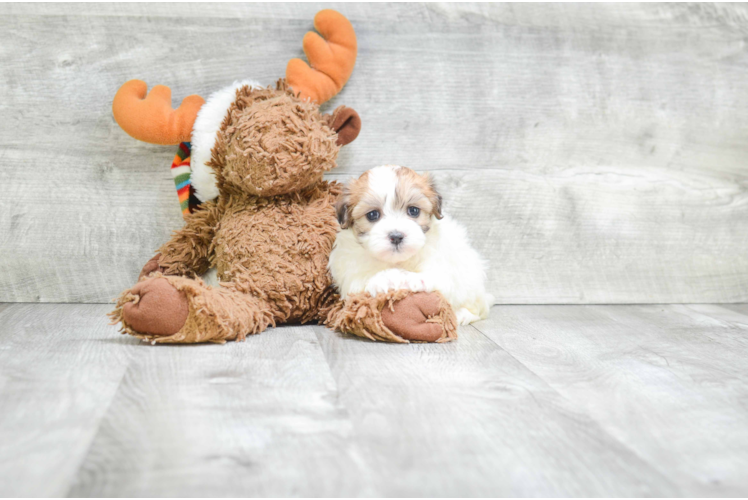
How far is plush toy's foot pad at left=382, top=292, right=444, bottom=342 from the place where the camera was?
1.24m

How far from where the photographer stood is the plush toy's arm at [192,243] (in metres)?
1.46

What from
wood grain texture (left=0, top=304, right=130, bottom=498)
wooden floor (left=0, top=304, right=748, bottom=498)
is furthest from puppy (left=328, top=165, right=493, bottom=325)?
wood grain texture (left=0, top=304, right=130, bottom=498)

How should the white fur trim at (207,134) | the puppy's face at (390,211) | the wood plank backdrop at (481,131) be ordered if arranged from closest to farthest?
the puppy's face at (390,211) < the white fur trim at (207,134) < the wood plank backdrop at (481,131)

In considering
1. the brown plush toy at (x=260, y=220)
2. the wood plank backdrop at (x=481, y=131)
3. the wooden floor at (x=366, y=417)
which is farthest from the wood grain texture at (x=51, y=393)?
the wood plank backdrop at (x=481, y=131)

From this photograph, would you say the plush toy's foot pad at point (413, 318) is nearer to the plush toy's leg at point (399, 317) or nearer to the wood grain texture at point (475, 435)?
the plush toy's leg at point (399, 317)

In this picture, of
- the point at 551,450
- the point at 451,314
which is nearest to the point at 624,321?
the point at 451,314

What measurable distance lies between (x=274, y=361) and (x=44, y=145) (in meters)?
0.97

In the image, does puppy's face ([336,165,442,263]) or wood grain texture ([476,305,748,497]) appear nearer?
wood grain texture ([476,305,748,497])

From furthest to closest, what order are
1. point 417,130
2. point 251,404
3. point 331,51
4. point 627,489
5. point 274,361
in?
point 417,130 → point 331,51 → point 274,361 → point 251,404 → point 627,489

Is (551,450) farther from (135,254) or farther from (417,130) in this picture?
(135,254)

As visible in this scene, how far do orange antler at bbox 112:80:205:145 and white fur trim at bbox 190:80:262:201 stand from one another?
0.14 ft

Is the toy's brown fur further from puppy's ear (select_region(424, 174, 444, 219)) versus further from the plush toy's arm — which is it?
puppy's ear (select_region(424, 174, 444, 219))

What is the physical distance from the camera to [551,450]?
775mm

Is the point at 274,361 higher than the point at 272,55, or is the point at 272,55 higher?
the point at 272,55
